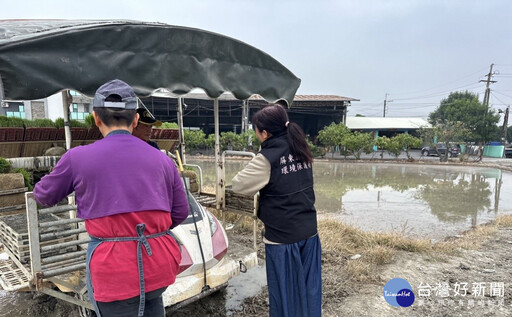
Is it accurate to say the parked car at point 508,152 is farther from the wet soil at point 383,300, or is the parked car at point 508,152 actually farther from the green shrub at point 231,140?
the wet soil at point 383,300

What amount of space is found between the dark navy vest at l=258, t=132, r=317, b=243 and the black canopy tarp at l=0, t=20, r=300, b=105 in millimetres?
1149

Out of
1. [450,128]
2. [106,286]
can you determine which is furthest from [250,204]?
[450,128]

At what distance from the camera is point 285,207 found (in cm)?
230

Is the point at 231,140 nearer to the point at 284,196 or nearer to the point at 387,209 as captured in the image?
the point at 387,209

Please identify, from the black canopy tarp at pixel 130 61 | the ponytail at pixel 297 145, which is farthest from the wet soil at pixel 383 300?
the black canopy tarp at pixel 130 61

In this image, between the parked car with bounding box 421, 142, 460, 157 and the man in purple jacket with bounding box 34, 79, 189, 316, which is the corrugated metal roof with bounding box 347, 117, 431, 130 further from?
the man in purple jacket with bounding box 34, 79, 189, 316

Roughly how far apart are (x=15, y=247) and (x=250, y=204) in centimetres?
222

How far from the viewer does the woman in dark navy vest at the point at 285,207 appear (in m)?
2.26

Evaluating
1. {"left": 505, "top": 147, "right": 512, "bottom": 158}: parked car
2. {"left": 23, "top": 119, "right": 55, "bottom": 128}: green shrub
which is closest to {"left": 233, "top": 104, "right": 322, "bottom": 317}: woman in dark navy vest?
{"left": 23, "top": 119, "right": 55, "bottom": 128}: green shrub

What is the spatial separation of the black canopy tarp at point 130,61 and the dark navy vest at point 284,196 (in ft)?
3.77

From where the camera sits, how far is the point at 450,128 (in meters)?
24.1

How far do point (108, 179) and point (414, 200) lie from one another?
438 inches

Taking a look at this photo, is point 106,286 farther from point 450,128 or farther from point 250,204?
point 450,128

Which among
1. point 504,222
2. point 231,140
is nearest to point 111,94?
point 504,222
